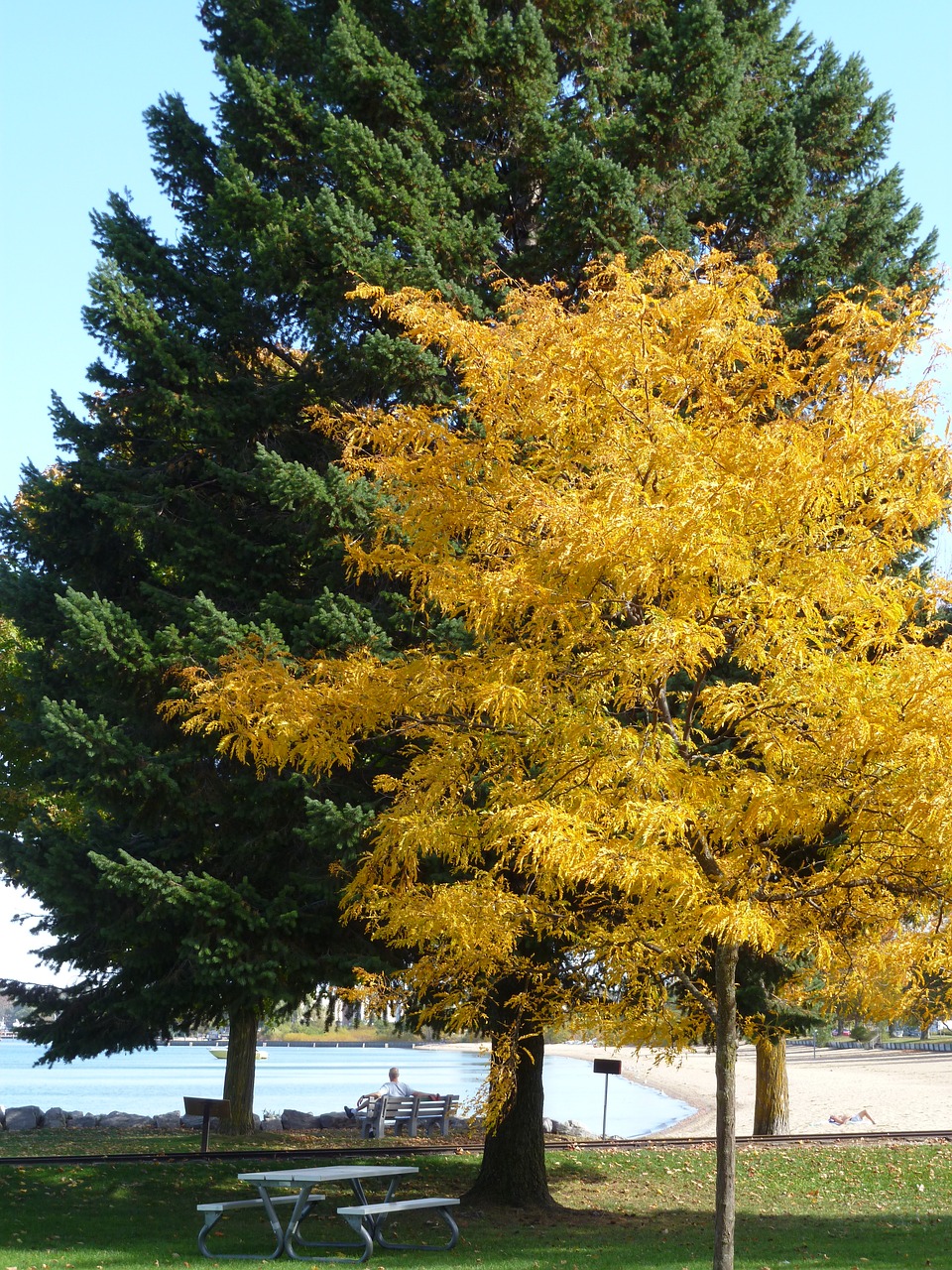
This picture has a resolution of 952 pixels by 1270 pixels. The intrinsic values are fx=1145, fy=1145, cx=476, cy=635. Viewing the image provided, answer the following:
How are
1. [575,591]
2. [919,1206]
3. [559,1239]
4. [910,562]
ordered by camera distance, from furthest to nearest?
[910,562] < [919,1206] < [559,1239] < [575,591]

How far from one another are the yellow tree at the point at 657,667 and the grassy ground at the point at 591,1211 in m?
2.45

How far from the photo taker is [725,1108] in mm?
7254

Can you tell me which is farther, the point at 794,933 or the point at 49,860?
the point at 49,860

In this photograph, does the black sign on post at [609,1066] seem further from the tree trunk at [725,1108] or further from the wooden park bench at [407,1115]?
the tree trunk at [725,1108]

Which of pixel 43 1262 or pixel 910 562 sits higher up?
pixel 910 562

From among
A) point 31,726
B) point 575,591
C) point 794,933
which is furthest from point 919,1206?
point 31,726

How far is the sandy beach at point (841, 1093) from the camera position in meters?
24.5

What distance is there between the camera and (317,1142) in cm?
1570

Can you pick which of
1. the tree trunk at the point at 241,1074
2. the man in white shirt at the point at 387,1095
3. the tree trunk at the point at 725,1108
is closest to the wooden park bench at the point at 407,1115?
the man in white shirt at the point at 387,1095

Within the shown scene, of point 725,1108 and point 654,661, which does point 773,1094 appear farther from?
point 654,661

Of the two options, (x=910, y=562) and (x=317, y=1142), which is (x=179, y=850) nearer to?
(x=317, y=1142)

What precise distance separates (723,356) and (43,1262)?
8.39m

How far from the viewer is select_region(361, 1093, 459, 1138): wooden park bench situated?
16.4 metres

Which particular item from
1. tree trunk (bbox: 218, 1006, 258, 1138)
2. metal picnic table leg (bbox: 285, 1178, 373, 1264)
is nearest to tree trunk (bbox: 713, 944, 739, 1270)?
metal picnic table leg (bbox: 285, 1178, 373, 1264)
